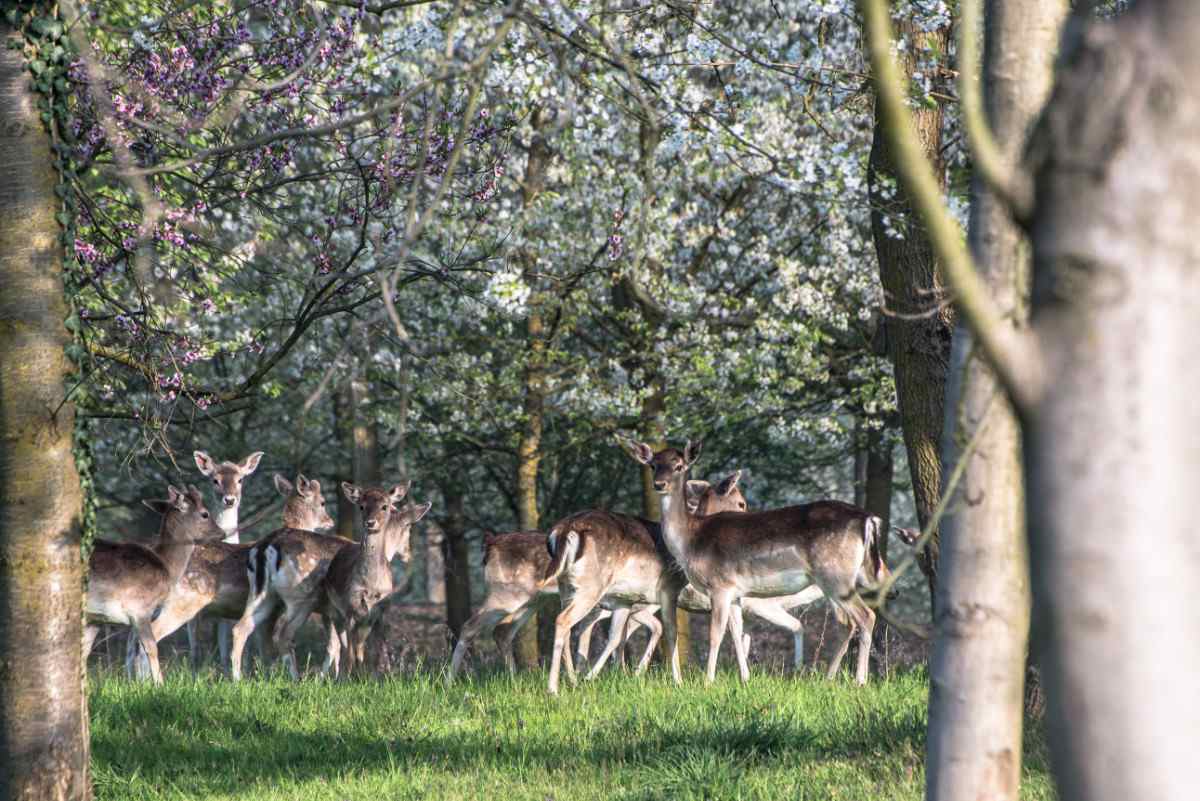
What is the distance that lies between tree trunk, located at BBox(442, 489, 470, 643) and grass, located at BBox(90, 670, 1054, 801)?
36.4 feet

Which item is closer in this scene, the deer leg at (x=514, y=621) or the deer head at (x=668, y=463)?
the deer head at (x=668, y=463)

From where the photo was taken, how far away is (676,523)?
12531 mm

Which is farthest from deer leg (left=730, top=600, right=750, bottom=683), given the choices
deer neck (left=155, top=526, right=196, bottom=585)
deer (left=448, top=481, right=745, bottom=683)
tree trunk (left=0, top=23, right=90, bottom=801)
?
tree trunk (left=0, top=23, right=90, bottom=801)

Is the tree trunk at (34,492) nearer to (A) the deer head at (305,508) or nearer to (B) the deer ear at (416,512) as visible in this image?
(B) the deer ear at (416,512)

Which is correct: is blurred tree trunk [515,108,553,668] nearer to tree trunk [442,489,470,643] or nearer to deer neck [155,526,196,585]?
tree trunk [442,489,470,643]

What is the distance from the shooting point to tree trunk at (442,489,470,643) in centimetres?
2061

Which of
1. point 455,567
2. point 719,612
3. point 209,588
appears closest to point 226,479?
point 209,588

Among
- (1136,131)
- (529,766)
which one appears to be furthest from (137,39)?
(1136,131)

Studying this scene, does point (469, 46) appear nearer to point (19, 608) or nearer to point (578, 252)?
point (578, 252)

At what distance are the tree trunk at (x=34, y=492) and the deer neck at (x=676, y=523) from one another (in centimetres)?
709

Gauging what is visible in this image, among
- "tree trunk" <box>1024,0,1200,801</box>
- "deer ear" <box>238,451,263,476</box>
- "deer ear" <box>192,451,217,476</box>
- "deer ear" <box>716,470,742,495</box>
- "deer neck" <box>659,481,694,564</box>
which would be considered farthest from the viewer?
"deer ear" <box>238,451,263,476</box>

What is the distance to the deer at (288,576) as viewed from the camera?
13.7 m

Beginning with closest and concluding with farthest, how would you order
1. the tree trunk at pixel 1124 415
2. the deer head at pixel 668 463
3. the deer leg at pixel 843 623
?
the tree trunk at pixel 1124 415, the deer leg at pixel 843 623, the deer head at pixel 668 463

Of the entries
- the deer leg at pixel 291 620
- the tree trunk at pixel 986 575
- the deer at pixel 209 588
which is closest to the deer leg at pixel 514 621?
the deer leg at pixel 291 620
